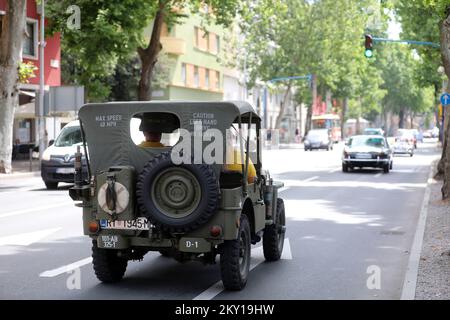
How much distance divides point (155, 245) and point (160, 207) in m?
0.41

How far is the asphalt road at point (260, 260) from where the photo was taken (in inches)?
314

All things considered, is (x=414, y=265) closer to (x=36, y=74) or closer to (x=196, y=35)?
(x=36, y=74)

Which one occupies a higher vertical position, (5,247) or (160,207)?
(160,207)

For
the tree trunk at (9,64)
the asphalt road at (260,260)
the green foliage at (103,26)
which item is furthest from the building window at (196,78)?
the asphalt road at (260,260)

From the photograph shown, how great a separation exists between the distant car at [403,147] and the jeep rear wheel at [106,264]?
43.4 m

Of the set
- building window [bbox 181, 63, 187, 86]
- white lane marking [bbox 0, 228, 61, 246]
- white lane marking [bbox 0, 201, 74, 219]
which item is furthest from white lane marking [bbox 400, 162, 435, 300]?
building window [bbox 181, 63, 187, 86]

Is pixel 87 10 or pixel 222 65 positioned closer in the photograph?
pixel 87 10

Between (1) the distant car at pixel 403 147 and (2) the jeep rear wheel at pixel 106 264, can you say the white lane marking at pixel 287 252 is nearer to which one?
(2) the jeep rear wheel at pixel 106 264

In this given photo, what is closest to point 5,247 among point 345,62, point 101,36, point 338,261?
point 338,261

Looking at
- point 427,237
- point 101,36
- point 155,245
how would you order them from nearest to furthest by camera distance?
point 155,245, point 427,237, point 101,36

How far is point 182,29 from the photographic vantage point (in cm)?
6269

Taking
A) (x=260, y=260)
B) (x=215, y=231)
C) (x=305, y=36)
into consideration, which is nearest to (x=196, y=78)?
(x=305, y=36)

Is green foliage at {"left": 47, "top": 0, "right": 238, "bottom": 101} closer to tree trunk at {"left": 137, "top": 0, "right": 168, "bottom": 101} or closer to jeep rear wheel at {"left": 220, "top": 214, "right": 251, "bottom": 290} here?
tree trunk at {"left": 137, "top": 0, "right": 168, "bottom": 101}
